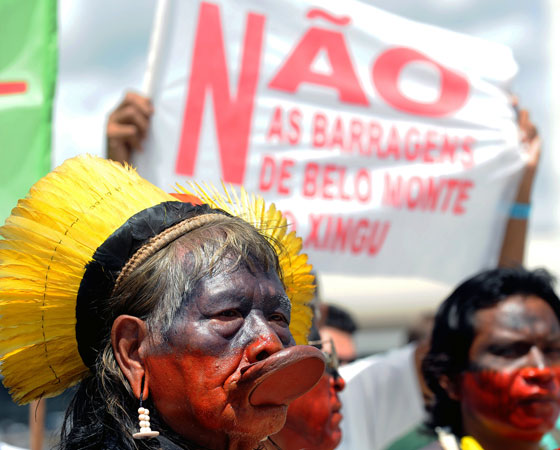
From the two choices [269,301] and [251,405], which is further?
[269,301]

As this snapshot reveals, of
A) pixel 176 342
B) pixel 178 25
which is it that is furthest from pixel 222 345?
pixel 178 25

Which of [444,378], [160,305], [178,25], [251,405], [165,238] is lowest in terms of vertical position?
[444,378]

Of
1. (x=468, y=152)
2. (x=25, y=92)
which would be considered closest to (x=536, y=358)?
(x=468, y=152)

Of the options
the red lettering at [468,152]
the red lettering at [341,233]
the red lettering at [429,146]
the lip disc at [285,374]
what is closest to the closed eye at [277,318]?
the lip disc at [285,374]

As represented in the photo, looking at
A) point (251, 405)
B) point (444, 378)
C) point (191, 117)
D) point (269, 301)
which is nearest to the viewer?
point (251, 405)

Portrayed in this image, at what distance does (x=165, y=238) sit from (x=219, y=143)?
6.92ft

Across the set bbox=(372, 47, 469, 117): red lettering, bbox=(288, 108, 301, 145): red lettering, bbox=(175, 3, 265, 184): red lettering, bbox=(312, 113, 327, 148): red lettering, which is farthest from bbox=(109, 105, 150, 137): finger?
bbox=(372, 47, 469, 117): red lettering

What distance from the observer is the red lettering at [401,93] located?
156 inches

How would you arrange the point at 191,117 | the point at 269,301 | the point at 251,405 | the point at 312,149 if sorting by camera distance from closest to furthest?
1. the point at 251,405
2. the point at 269,301
3. the point at 191,117
4. the point at 312,149

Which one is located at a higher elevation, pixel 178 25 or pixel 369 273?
pixel 178 25

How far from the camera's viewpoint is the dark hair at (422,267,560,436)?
8.75ft

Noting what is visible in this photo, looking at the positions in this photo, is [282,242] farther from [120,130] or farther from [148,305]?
[120,130]

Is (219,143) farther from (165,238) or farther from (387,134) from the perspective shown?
(165,238)

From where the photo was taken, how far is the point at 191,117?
3.49m
